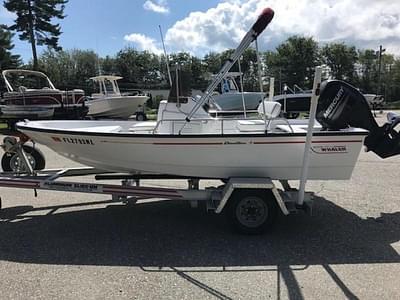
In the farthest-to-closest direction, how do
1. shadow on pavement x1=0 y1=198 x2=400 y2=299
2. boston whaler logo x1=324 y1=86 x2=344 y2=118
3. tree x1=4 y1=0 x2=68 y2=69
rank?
tree x1=4 y1=0 x2=68 y2=69 → boston whaler logo x1=324 y1=86 x2=344 y2=118 → shadow on pavement x1=0 y1=198 x2=400 y2=299

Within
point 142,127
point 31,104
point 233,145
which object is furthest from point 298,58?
point 233,145

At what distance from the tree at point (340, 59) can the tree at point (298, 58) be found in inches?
72.3

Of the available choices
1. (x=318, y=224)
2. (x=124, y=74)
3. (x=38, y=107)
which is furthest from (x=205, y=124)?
(x=124, y=74)

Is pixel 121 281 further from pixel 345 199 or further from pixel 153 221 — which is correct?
pixel 345 199

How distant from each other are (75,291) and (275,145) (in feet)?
8.43

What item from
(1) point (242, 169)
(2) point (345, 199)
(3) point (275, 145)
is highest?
(3) point (275, 145)

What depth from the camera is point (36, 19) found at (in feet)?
132

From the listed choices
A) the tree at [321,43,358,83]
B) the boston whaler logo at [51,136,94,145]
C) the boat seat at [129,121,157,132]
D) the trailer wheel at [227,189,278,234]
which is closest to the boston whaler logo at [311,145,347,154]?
the trailer wheel at [227,189,278,234]

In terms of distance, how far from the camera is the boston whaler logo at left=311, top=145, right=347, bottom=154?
472 cm

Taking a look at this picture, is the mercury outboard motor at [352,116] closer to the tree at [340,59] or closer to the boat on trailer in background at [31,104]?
the boat on trailer in background at [31,104]

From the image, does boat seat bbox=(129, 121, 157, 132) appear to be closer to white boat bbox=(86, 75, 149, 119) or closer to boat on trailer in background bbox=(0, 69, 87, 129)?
boat on trailer in background bbox=(0, 69, 87, 129)

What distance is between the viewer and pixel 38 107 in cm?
1692

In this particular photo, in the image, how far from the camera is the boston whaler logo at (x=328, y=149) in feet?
15.5

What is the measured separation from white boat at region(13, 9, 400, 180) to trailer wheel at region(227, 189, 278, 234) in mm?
325
